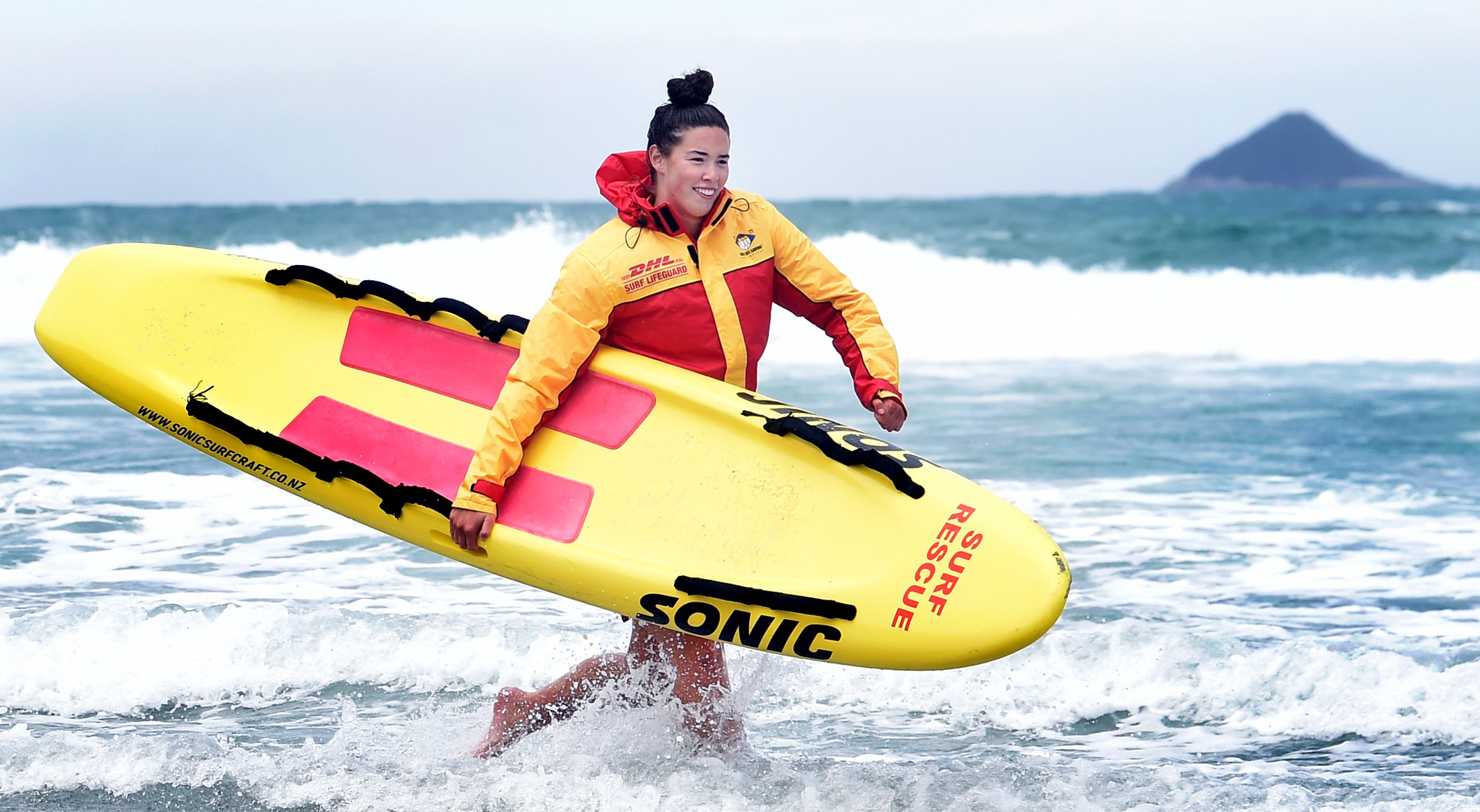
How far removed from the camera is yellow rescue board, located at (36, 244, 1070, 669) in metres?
2.90

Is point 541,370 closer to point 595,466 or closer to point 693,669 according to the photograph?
point 595,466

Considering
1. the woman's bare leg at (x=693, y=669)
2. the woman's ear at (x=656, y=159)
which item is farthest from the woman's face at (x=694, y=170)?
the woman's bare leg at (x=693, y=669)

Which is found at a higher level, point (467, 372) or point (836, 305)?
point (836, 305)

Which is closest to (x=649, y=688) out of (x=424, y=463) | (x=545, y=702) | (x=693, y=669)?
(x=693, y=669)

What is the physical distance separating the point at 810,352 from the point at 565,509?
8.55 m

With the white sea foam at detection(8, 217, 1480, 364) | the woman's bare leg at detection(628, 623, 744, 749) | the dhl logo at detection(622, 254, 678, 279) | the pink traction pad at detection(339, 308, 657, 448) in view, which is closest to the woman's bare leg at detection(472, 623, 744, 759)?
the woman's bare leg at detection(628, 623, 744, 749)

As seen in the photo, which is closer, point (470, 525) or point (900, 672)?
point (470, 525)

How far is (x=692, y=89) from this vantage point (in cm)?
287

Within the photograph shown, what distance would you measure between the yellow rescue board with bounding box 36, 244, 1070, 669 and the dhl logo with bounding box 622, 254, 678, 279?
1.18 feet

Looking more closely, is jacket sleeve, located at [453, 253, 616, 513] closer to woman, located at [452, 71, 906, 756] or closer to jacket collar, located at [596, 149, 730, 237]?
woman, located at [452, 71, 906, 756]

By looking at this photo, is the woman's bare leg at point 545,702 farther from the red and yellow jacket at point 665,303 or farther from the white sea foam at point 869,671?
the red and yellow jacket at point 665,303

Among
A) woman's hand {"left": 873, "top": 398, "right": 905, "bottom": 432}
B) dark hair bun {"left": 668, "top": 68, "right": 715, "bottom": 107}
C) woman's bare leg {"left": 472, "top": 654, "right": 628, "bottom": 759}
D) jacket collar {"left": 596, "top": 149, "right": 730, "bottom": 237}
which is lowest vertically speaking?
woman's bare leg {"left": 472, "top": 654, "right": 628, "bottom": 759}

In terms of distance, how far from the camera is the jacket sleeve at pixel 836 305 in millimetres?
3066

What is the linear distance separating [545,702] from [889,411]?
105cm
